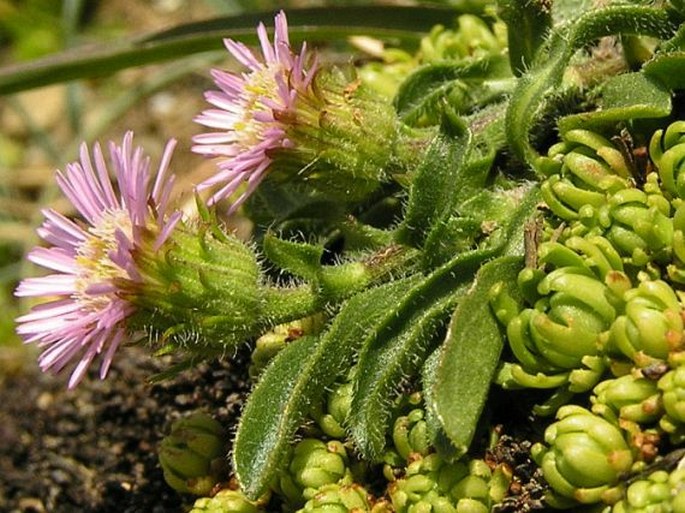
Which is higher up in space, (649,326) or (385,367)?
(649,326)

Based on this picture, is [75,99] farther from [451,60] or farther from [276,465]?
[276,465]

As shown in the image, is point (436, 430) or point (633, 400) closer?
point (633, 400)

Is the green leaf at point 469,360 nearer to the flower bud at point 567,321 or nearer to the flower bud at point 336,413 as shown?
the flower bud at point 567,321

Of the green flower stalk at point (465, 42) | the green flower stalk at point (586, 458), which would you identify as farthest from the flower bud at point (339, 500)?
the green flower stalk at point (465, 42)

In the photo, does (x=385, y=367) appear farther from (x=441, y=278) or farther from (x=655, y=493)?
(x=655, y=493)

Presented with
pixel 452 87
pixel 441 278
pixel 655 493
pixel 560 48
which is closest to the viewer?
pixel 655 493

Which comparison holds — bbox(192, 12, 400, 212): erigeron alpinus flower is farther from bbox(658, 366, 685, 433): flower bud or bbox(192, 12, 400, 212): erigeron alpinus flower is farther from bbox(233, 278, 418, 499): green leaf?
bbox(658, 366, 685, 433): flower bud

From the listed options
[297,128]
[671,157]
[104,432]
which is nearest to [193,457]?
[297,128]

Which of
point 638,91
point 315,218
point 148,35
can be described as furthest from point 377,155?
point 148,35
